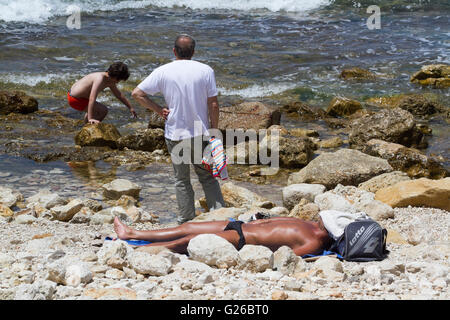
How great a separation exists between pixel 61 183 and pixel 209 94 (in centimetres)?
313

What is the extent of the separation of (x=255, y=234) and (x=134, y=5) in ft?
63.6

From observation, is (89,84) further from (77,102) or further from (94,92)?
(77,102)

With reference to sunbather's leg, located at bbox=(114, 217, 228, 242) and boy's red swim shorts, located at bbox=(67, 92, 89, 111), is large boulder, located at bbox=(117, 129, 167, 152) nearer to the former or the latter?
boy's red swim shorts, located at bbox=(67, 92, 89, 111)

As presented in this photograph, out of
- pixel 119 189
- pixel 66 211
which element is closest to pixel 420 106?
pixel 119 189

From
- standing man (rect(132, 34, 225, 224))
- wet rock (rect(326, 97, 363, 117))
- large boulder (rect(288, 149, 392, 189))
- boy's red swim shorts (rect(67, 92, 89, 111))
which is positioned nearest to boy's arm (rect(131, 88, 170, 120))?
standing man (rect(132, 34, 225, 224))

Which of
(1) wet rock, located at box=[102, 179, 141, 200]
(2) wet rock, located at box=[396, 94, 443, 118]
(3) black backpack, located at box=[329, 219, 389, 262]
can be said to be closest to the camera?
(3) black backpack, located at box=[329, 219, 389, 262]

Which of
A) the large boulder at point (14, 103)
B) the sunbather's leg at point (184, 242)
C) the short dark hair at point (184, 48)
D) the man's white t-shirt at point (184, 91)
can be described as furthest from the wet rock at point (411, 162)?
the large boulder at point (14, 103)

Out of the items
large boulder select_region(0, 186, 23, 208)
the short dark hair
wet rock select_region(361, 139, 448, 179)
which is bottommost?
wet rock select_region(361, 139, 448, 179)

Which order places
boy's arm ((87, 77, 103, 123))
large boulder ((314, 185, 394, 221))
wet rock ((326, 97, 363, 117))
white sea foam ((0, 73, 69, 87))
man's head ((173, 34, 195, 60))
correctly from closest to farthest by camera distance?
man's head ((173, 34, 195, 60)) → large boulder ((314, 185, 394, 221)) → boy's arm ((87, 77, 103, 123)) → wet rock ((326, 97, 363, 117)) → white sea foam ((0, 73, 69, 87))

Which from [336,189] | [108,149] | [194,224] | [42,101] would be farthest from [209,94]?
[42,101]

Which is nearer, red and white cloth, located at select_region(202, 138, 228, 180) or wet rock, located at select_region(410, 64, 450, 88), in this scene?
red and white cloth, located at select_region(202, 138, 228, 180)

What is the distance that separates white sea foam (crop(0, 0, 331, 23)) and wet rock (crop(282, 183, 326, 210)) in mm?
16569

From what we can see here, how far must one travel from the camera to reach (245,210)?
248 inches

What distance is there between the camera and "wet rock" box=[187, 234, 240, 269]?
14.6 ft
